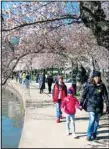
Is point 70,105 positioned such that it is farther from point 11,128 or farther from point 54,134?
point 11,128

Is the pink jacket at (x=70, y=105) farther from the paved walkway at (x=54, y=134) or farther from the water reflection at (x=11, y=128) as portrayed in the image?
the water reflection at (x=11, y=128)

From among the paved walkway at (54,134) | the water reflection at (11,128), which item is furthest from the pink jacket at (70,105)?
the water reflection at (11,128)

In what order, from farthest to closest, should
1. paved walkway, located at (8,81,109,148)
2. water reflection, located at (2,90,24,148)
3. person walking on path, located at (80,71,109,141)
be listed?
water reflection, located at (2,90,24,148)
person walking on path, located at (80,71,109,141)
paved walkway, located at (8,81,109,148)

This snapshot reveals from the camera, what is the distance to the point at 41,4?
15125 mm

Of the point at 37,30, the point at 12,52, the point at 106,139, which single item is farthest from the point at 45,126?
the point at 12,52

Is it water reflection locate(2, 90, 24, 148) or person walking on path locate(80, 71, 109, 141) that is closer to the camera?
person walking on path locate(80, 71, 109, 141)

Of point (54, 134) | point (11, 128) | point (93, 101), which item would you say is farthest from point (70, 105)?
point (11, 128)

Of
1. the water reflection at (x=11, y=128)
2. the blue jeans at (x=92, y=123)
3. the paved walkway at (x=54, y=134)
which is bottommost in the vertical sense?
the water reflection at (x=11, y=128)

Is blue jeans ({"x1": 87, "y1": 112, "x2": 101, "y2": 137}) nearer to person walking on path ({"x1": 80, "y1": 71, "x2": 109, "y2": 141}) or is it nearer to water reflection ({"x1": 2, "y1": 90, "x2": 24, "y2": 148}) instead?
person walking on path ({"x1": 80, "y1": 71, "x2": 109, "y2": 141})

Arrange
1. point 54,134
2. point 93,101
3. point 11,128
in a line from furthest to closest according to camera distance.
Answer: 1. point 11,128
2. point 54,134
3. point 93,101

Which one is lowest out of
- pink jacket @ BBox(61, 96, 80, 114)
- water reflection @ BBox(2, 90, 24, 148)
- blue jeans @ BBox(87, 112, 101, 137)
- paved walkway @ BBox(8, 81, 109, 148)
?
water reflection @ BBox(2, 90, 24, 148)

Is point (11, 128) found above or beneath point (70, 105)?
beneath

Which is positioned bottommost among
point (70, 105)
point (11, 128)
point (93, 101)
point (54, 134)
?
point (11, 128)

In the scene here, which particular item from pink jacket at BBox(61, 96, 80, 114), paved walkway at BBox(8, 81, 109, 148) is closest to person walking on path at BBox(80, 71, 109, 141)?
paved walkway at BBox(8, 81, 109, 148)
